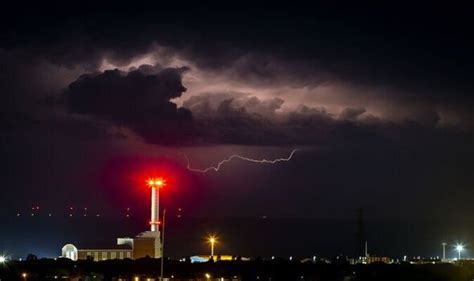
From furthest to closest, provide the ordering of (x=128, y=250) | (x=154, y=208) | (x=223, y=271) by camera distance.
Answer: (x=154, y=208)
(x=128, y=250)
(x=223, y=271)

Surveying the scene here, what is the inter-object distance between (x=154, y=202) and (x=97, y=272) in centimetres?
2002

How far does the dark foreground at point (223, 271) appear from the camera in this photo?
43.0 m

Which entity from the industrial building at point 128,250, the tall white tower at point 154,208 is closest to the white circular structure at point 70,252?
the industrial building at point 128,250

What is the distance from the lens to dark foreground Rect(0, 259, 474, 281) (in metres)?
43.0

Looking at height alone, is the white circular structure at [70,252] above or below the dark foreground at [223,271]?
above

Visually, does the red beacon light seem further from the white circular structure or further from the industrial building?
the white circular structure

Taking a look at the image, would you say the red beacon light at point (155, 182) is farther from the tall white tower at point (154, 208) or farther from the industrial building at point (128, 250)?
the industrial building at point (128, 250)

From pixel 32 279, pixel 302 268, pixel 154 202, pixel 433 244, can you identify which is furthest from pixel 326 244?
pixel 32 279

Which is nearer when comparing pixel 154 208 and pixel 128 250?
pixel 128 250

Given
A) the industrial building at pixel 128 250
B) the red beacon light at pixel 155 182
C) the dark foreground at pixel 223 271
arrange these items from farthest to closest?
the red beacon light at pixel 155 182, the industrial building at pixel 128 250, the dark foreground at pixel 223 271

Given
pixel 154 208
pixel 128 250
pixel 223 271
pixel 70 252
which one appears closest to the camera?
pixel 223 271

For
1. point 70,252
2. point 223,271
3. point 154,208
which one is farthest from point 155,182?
point 223,271

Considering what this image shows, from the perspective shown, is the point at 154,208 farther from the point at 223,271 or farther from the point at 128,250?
the point at 223,271

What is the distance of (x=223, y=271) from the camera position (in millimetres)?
46438
